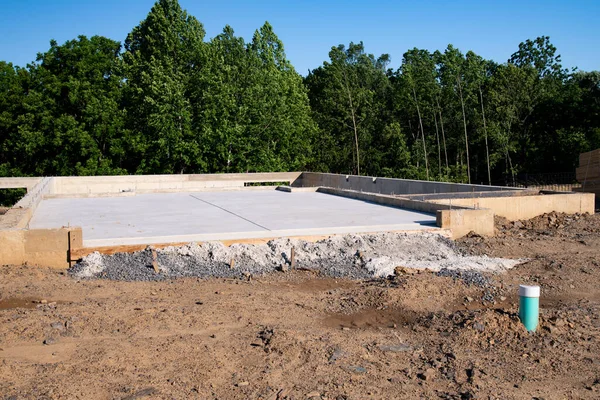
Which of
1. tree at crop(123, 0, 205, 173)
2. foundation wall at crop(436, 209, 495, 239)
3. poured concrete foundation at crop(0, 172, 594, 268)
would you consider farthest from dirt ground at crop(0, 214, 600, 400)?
tree at crop(123, 0, 205, 173)

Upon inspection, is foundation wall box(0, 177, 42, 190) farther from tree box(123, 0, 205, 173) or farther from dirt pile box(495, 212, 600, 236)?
dirt pile box(495, 212, 600, 236)

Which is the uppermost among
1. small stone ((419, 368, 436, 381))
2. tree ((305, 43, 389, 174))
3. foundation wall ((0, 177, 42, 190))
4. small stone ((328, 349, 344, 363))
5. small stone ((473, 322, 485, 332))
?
tree ((305, 43, 389, 174))

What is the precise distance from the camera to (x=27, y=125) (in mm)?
31531

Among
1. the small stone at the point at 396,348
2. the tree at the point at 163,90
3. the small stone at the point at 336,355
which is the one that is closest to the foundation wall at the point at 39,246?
the small stone at the point at 336,355

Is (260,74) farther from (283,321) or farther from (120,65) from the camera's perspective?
(283,321)

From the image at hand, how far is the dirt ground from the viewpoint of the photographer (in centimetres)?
444

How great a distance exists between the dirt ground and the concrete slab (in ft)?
6.24

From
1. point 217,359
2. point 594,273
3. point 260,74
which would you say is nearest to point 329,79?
point 260,74

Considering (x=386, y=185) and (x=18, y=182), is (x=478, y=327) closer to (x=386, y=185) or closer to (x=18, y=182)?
(x=386, y=185)

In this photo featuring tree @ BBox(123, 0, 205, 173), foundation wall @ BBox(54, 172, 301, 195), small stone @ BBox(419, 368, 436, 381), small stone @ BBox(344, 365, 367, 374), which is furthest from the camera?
tree @ BBox(123, 0, 205, 173)

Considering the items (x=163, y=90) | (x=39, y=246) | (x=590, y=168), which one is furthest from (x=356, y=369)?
(x=163, y=90)

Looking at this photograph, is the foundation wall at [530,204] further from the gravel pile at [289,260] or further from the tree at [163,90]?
the tree at [163,90]

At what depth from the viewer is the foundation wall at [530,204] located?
40.8 feet

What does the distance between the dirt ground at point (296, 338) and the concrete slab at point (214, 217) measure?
6.24ft
